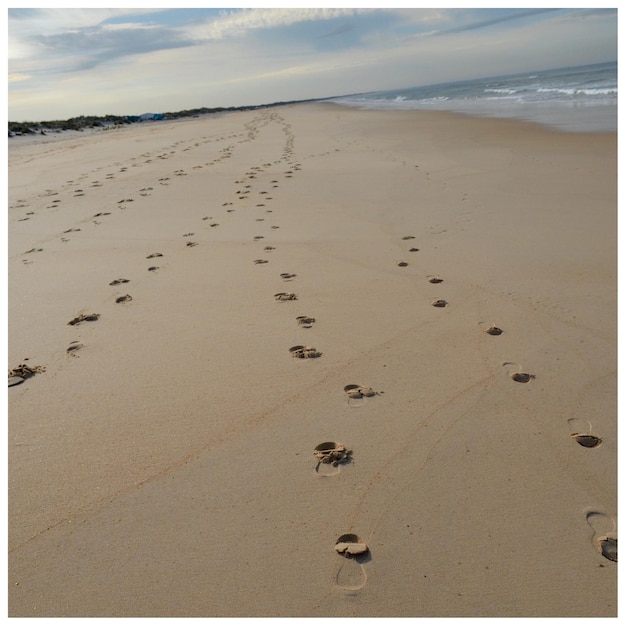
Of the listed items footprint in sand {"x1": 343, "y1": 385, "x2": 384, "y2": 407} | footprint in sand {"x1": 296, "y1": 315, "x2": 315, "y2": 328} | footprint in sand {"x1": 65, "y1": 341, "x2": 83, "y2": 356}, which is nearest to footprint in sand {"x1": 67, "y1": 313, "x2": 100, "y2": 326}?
footprint in sand {"x1": 65, "y1": 341, "x2": 83, "y2": 356}

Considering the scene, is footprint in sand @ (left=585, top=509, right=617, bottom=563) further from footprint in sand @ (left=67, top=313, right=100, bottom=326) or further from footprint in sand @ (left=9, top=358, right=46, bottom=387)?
footprint in sand @ (left=67, top=313, right=100, bottom=326)

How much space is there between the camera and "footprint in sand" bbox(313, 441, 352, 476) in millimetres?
2107

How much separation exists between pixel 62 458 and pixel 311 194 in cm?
514

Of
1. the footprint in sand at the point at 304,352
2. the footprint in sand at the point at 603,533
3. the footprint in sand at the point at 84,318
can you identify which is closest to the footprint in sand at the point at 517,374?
the footprint in sand at the point at 603,533

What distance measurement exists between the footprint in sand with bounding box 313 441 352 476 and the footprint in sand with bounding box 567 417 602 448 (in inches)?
38.0

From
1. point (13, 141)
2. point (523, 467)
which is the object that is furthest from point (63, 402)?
point (13, 141)

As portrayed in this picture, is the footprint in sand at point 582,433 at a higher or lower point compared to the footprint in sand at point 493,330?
lower

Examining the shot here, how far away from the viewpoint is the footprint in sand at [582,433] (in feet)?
7.18

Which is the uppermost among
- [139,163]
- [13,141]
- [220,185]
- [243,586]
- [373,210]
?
[13,141]

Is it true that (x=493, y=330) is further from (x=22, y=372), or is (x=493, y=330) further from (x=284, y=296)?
(x=22, y=372)

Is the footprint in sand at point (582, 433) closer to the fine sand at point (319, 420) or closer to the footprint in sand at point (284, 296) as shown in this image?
the fine sand at point (319, 420)

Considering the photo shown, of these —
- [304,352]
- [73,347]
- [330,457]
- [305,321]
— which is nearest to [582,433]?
[330,457]
